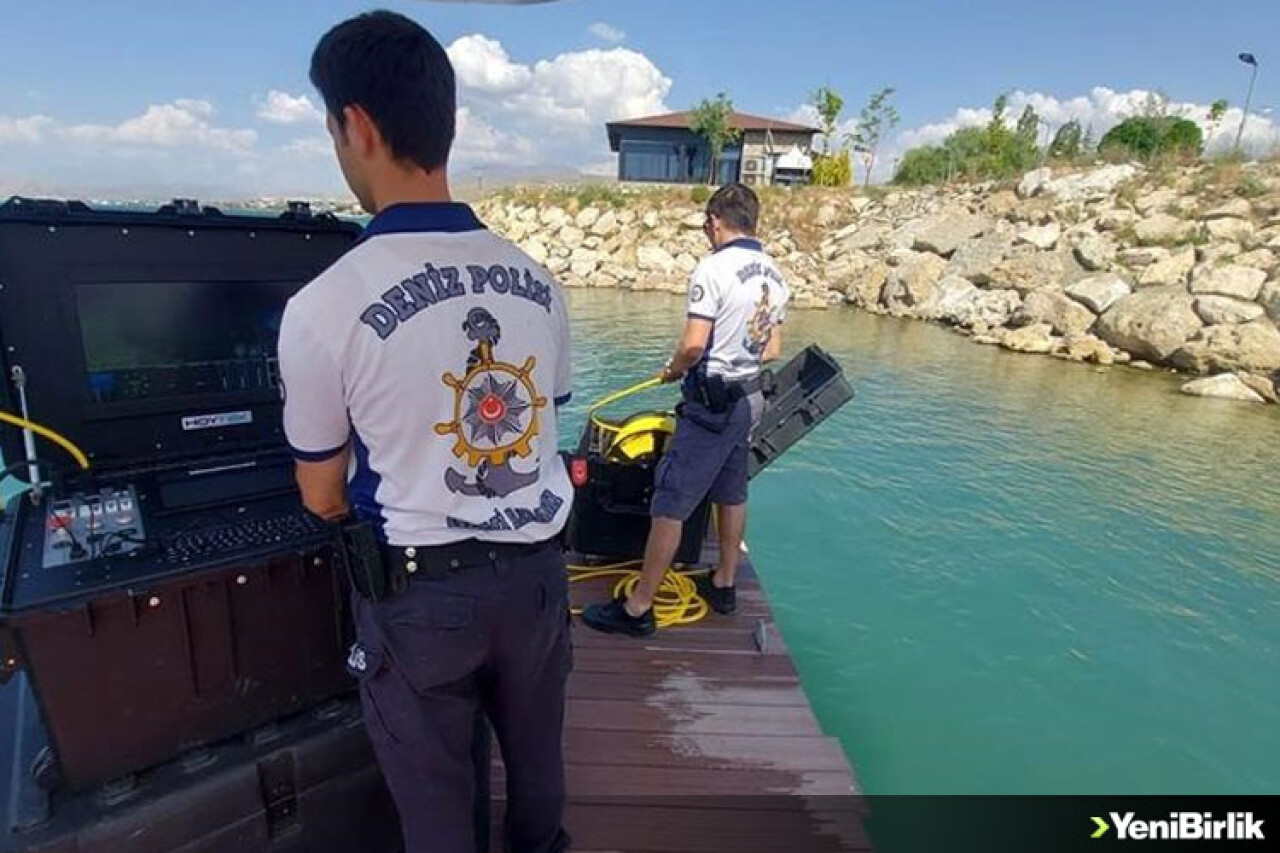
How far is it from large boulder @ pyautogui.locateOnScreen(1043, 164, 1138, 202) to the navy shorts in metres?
18.8

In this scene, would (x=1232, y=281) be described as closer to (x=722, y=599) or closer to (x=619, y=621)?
(x=722, y=599)

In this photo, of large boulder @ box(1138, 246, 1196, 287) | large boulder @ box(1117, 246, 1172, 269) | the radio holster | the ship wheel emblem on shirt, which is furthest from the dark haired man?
large boulder @ box(1117, 246, 1172, 269)

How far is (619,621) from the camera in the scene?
9.55ft

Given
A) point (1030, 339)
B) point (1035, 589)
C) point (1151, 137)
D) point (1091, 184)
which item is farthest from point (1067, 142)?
point (1035, 589)

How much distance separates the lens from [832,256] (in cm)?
2177

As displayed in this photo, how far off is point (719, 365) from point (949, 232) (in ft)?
60.3

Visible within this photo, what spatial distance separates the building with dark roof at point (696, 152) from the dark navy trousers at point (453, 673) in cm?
3287

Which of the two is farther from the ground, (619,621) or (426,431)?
(426,431)

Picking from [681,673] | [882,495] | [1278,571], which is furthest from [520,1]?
[1278,571]

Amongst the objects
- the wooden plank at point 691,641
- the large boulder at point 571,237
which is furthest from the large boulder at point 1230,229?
the large boulder at point 571,237

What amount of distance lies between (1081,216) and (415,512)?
19.6 metres

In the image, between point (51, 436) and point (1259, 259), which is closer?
point (51, 436)

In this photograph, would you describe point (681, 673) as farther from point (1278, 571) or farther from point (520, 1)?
point (1278, 571)

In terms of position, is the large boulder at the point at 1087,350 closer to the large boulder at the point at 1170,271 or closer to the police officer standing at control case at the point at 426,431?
the large boulder at the point at 1170,271
